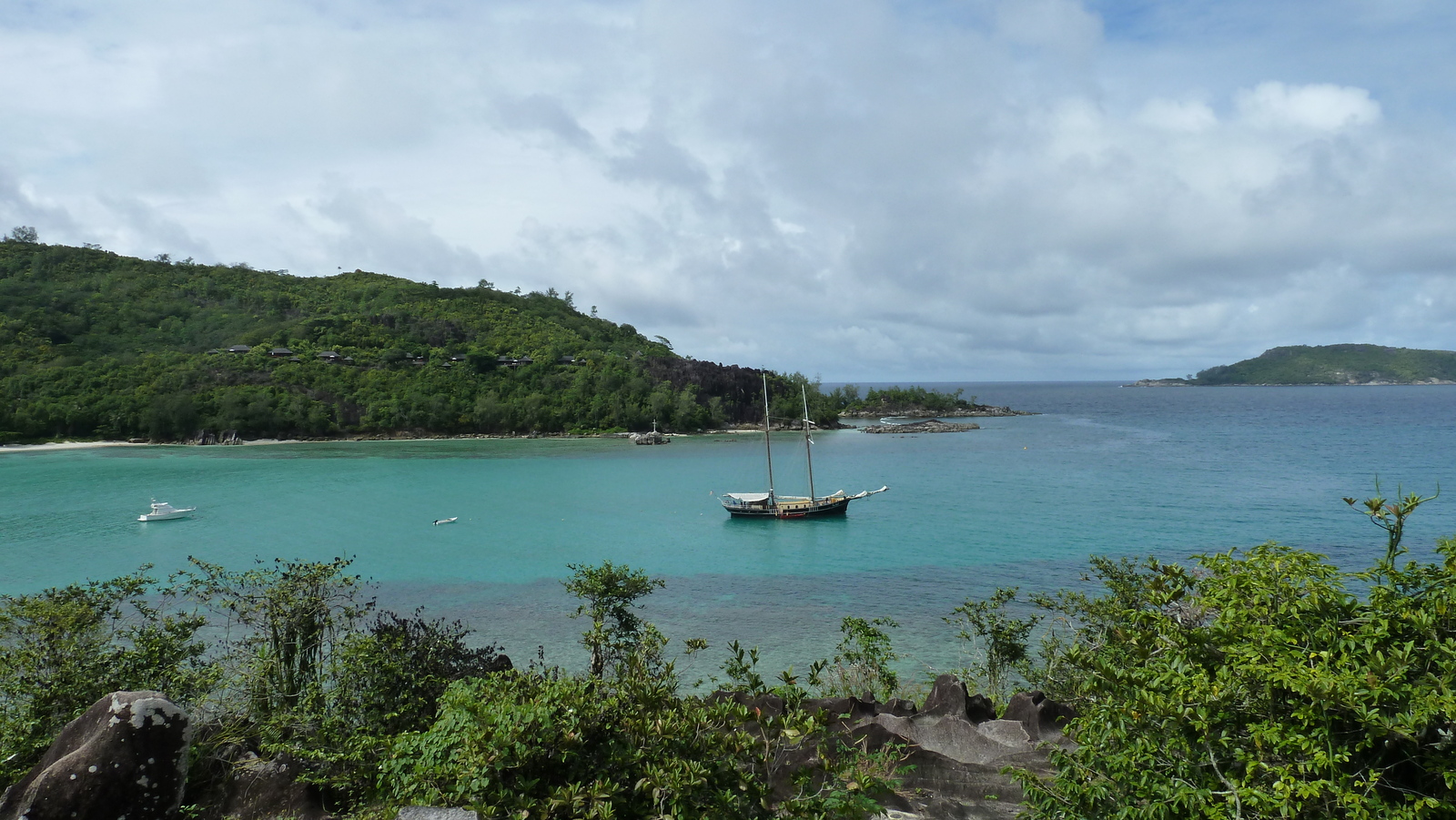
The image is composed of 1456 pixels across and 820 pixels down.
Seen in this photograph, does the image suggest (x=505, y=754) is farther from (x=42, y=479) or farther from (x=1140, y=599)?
(x=42, y=479)

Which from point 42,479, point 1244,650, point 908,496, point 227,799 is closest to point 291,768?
point 227,799

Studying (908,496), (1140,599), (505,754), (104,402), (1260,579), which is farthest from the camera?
(104,402)

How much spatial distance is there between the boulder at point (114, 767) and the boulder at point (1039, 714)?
22.5ft

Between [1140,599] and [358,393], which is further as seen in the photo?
[358,393]

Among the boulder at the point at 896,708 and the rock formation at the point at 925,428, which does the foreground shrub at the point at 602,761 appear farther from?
the rock formation at the point at 925,428

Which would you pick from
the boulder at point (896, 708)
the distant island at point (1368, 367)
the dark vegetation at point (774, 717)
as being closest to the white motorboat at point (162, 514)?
the dark vegetation at point (774, 717)

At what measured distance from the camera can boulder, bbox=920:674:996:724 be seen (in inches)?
283

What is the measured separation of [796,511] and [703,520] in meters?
3.85

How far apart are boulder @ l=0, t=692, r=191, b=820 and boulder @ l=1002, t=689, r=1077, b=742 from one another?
685 cm

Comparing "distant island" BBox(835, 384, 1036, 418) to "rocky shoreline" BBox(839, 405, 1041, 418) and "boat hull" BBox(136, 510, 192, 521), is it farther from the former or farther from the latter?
"boat hull" BBox(136, 510, 192, 521)

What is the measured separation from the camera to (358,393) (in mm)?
65250

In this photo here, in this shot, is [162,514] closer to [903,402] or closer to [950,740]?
[950,740]

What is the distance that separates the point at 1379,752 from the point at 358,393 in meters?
71.7

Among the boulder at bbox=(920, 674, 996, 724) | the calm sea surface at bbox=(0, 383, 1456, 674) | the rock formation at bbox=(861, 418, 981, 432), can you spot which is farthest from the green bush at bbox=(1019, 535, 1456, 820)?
the rock formation at bbox=(861, 418, 981, 432)
